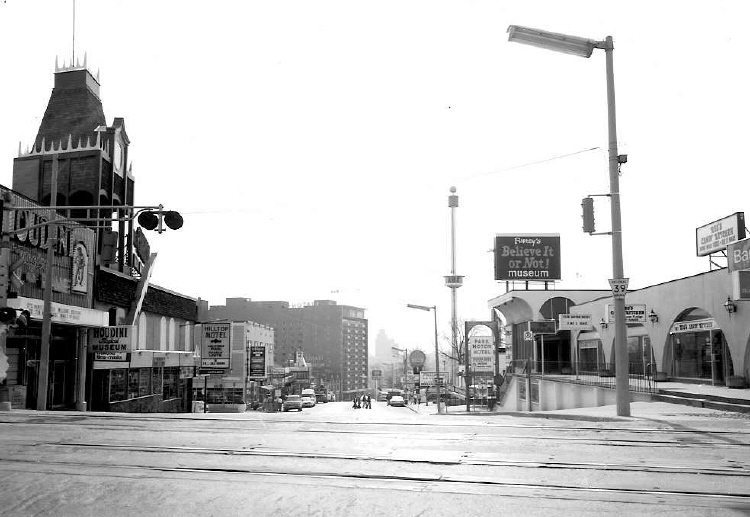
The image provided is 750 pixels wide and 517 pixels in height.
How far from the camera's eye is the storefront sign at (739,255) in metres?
21.5

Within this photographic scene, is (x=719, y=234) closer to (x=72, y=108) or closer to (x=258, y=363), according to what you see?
(x=72, y=108)

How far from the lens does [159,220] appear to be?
1634cm

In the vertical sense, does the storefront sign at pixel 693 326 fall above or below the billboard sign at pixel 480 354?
above

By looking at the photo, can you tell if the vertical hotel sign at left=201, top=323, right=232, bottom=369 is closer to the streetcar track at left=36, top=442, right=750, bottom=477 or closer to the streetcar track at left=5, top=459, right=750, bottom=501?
the streetcar track at left=36, top=442, right=750, bottom=477

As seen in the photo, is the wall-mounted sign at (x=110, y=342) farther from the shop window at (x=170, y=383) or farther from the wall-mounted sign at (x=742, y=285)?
the wall-mounted sign at (x=742, y=285)

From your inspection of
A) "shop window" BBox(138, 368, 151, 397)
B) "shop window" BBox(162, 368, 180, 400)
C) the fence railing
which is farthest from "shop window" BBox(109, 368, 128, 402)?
the fence railing

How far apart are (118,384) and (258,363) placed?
27098 mm

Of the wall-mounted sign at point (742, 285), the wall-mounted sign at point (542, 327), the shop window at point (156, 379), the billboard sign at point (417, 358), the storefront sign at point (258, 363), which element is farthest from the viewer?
the storefront sign at point (258, 363)

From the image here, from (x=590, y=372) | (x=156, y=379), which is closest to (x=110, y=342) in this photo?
(x=156, y=379)

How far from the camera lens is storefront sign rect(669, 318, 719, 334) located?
2733 centimetres

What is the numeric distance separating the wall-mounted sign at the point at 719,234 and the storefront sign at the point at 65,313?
26739 millimetres

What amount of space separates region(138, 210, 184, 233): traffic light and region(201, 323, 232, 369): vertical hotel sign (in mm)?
28654

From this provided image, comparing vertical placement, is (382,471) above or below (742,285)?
below

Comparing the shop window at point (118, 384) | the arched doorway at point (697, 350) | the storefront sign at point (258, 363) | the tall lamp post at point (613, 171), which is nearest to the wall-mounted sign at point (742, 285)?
the arched doorway at point (697, 350)
